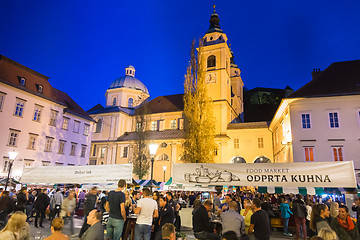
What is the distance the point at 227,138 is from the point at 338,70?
1764 centimetres

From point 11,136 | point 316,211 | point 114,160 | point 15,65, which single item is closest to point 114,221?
point 316,211

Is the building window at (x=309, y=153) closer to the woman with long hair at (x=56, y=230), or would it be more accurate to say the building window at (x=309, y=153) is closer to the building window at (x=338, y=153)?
the building window at (x=338, y=153)

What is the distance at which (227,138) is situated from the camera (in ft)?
132

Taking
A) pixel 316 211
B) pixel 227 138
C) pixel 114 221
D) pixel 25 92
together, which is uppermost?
pixel 25 92

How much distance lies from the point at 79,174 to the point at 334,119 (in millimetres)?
23568

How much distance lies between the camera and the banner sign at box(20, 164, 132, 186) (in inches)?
461

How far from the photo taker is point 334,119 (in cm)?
2523

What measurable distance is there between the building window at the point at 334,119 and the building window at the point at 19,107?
109 ft

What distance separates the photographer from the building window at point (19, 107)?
29.5 meters

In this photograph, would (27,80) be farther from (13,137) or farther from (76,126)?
(76,126)

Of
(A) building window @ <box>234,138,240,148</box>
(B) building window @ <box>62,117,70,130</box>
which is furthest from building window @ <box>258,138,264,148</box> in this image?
(B) building window @ <box>62,117,70,130</box>

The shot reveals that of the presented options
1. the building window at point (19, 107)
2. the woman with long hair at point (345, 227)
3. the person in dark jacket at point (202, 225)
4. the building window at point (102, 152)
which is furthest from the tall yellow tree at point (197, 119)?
the building window at point (102, 152)

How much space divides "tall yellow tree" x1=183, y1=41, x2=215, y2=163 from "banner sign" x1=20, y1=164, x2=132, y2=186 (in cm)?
1738

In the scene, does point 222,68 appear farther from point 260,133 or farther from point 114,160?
point 114,160
